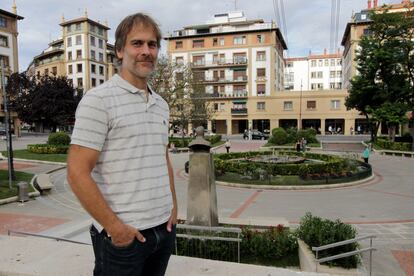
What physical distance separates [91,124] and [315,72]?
100937 mm

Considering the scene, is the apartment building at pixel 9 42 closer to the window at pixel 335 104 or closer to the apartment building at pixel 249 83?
the apartment building at pixel 249 83

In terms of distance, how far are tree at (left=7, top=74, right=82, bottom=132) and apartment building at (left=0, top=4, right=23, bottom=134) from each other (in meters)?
4.15

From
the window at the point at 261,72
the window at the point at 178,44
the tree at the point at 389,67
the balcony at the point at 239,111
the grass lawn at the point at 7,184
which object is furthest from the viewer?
the window at the point at 178,44

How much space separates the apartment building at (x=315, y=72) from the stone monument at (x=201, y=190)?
8818cm

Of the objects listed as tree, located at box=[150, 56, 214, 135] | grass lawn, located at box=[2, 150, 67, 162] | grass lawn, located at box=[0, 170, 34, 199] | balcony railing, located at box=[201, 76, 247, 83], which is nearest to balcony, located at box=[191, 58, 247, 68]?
balcony railing, located at box=[201, 76, 247, 83]

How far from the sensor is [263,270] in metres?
2.86

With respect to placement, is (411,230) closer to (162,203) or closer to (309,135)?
(162,203)

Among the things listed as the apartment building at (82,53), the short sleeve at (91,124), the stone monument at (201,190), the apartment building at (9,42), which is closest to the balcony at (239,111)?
the apartment building at (82,53)

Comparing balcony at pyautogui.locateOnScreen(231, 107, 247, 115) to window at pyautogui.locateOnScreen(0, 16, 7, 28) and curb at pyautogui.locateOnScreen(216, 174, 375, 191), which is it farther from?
curb at pyautogui.locateOnScreen(216, 174, 375, 191)

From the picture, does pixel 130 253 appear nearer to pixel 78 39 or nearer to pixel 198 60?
pixel 198 60

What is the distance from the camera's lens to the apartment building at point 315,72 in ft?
307

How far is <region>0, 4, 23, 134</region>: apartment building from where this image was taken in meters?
52.3

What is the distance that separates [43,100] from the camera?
48.7 metres

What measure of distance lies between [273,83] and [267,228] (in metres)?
53.4
